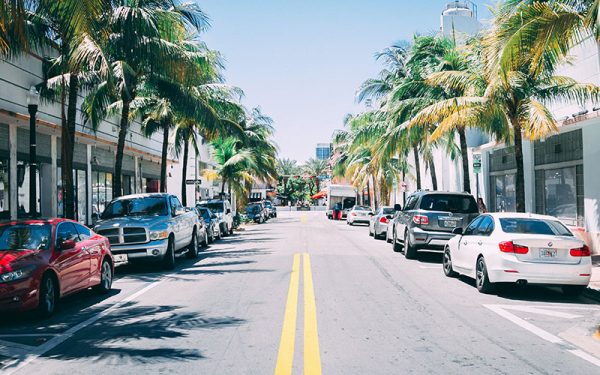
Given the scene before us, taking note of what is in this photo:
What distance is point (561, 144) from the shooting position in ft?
68.0

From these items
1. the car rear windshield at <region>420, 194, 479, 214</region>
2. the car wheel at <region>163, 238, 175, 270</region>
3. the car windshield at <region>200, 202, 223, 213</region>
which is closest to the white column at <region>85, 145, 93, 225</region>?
the car windshield at <region>200, 202, 223, 213</region>

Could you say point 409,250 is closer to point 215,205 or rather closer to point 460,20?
point 215,205

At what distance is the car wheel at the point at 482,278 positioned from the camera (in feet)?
36.5

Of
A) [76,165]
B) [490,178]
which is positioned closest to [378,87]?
[490,178]

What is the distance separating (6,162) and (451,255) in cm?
1479

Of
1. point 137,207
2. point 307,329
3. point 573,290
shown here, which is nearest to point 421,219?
point 573,290

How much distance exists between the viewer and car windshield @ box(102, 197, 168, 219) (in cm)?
1638

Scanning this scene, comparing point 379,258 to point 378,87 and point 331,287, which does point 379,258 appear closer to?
point 331,287

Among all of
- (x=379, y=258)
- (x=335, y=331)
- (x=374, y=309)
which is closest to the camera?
(x=335, y=331)

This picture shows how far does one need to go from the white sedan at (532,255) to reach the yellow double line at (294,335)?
3.34 meters

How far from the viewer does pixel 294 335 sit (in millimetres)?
7660

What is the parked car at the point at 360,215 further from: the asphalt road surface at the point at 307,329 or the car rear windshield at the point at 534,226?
the car rear windshield at the point at 534,226

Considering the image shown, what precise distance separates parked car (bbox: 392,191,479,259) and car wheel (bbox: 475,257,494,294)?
4741 millimetres

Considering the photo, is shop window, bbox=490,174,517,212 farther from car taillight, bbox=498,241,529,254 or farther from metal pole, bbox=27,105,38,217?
metal pole, bbox=27,105,38,217
